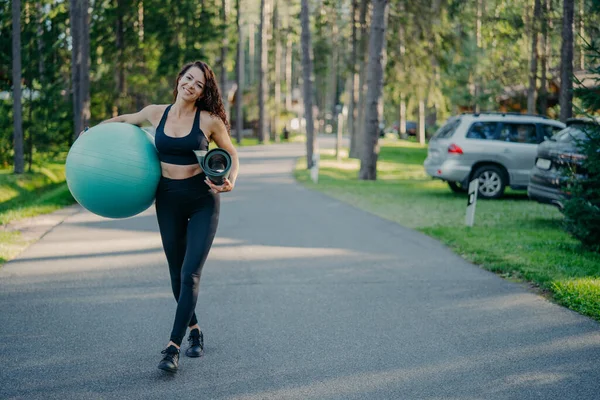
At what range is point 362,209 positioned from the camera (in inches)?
650

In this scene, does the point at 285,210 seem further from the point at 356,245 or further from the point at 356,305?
the point at 356,305

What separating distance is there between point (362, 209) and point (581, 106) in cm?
721

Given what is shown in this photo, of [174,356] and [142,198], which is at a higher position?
[142,198]

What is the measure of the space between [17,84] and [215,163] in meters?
18.0

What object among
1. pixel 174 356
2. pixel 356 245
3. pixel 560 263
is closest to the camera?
pixel 174 356

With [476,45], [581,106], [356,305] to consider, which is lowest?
[356,305]

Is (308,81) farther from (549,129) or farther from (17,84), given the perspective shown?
(549,129)

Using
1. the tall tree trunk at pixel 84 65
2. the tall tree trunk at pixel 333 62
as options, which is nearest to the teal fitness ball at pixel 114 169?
the tall tree trunk at pixel 84 65

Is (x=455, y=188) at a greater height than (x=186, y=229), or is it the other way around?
(x=186, y=229)

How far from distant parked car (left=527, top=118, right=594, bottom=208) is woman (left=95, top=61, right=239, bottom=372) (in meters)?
7.28

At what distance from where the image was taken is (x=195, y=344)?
5.69 meters

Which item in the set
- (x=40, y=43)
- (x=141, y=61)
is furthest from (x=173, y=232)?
(x=141, y=61)

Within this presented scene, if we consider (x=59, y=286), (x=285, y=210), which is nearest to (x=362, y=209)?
(x=285, y=210)

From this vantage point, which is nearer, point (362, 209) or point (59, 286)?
point (59, 286)
